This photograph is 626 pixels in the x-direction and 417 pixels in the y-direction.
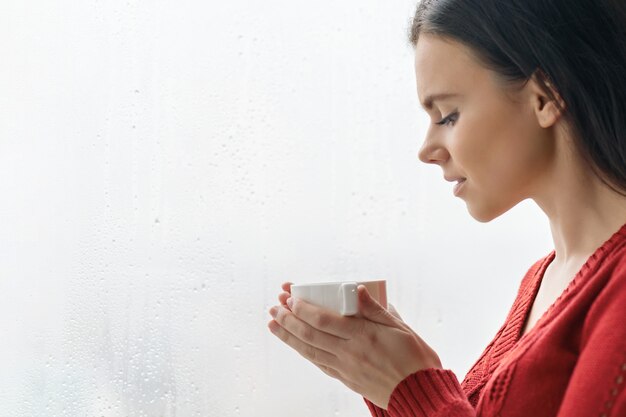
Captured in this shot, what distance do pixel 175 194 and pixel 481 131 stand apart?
52 centimetres

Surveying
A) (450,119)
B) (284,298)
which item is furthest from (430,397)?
(450,119)

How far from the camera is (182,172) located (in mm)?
1213

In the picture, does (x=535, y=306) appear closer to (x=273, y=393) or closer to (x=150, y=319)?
(x=273, y=393)

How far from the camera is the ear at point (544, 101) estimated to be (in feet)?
2.73

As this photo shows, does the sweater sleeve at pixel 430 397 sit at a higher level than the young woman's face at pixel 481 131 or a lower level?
lower

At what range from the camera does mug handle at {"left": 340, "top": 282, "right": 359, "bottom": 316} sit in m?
0.83

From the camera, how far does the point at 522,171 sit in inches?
33.9

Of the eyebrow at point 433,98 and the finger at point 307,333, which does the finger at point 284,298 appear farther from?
the eyebrow at point 433,98

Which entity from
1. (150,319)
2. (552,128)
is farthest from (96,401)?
(552,128)

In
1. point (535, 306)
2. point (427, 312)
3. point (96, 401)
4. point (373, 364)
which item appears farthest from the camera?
point (427, 312)

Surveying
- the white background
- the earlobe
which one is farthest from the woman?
the white background

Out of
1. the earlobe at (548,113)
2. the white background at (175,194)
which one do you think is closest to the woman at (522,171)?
the earlobe at (548,113)

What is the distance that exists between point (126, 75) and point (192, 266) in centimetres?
30

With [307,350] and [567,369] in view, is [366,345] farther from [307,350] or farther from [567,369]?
[567,369]
